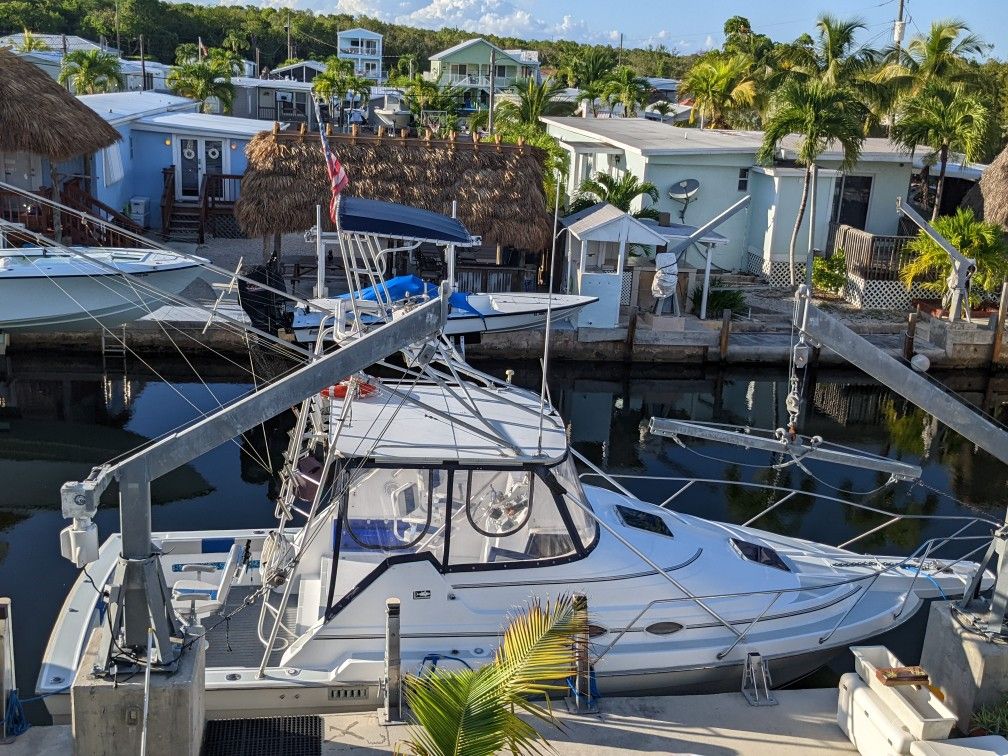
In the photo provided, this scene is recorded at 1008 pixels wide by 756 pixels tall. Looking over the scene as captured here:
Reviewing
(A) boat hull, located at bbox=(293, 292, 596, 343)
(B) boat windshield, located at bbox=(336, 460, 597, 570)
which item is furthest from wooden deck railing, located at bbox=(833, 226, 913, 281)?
(B) boat windshield, located at bbox=(336, 460, 597, 570)

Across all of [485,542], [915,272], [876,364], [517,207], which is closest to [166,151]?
[517,207]

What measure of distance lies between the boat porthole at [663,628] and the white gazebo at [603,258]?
13.8 metres

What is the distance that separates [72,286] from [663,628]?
14259 mm

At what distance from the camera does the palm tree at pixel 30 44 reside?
50.4 meters

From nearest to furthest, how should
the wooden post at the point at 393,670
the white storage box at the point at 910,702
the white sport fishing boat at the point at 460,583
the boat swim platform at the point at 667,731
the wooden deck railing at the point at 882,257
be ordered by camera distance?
the white storage box at the point at 910,702
the boat swim platform at the point at 667,731
the wooden post at the point at 393,670
the white sport fishing boat at the point at 460,583
the wooden deck railing at the point at 882,257

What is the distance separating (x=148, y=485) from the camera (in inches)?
254

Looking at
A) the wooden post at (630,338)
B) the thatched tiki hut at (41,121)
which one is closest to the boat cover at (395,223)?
the wooden post at (630,338)

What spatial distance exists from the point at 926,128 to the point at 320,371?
80.4ft

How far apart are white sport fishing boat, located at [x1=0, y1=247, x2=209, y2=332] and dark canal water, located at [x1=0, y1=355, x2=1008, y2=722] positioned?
1277 millimetres

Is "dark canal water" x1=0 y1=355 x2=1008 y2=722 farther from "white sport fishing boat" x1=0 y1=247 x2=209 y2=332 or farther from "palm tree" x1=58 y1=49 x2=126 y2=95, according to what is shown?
"palm tree" x1=58 y1=49 x2=126 y2=95

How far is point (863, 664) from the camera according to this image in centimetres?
796

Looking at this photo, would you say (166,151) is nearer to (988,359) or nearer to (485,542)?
(988,359)

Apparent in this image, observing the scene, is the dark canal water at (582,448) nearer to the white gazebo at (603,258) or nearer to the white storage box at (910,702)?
the white gazebo at (603,258)

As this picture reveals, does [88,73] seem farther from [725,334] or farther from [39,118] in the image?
[725,334]
